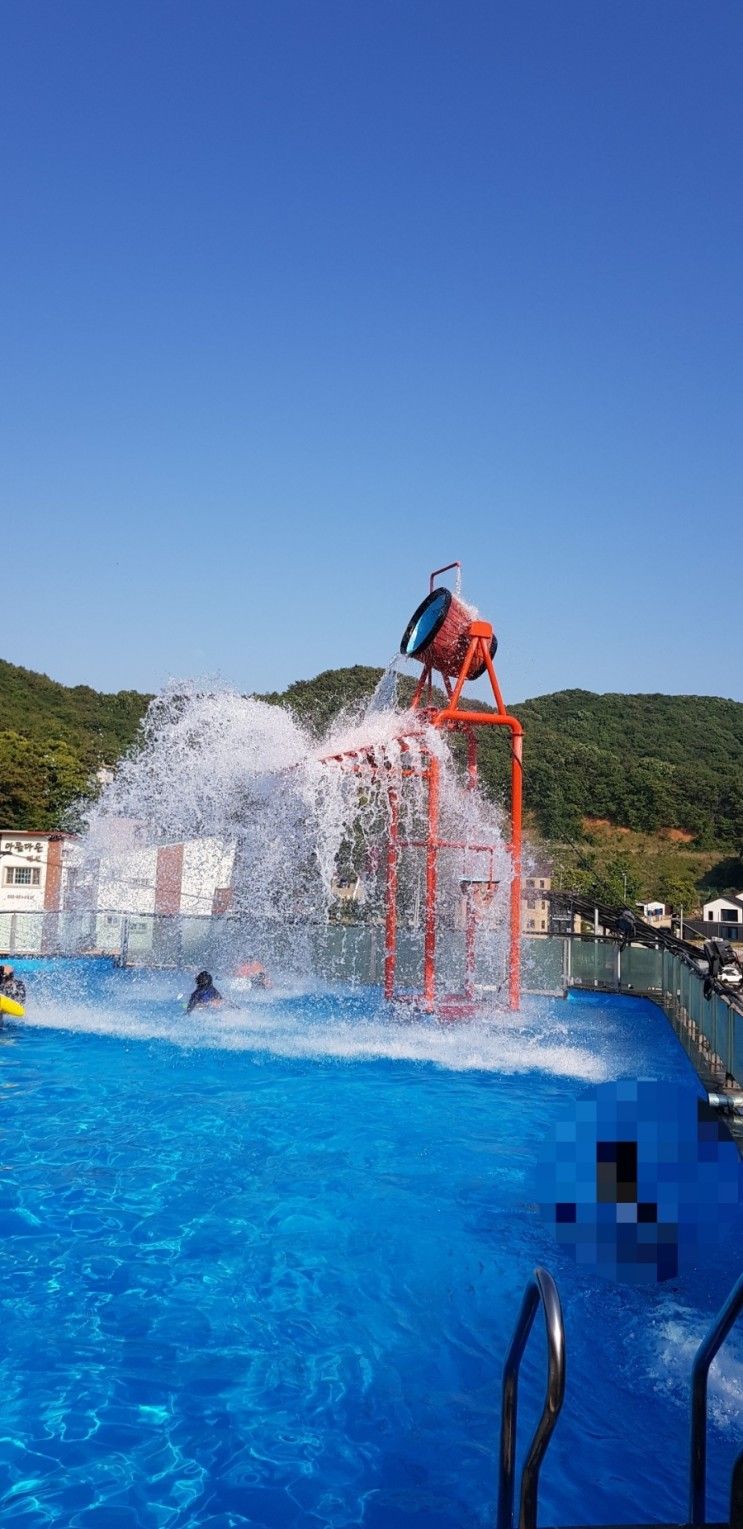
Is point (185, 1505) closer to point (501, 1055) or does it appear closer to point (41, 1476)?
point (41, 1476)

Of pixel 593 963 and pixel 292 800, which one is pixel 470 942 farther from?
pixel 292 800

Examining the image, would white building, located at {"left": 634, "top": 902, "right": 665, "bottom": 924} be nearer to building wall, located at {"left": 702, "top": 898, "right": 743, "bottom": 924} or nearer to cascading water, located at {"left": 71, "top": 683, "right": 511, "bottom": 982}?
building wall, located at {"left": 702, "top": 898, "right": 743, "bottom": 924}

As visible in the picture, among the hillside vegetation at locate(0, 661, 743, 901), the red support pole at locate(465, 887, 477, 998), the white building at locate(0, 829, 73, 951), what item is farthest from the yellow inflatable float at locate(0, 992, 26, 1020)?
the hillside vegetation at locate(0, 661, 743, 901)

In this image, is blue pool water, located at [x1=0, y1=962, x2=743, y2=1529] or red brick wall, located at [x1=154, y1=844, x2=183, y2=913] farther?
red brick wall, located at [x1=154, y1=844, x2=183, y2=913]

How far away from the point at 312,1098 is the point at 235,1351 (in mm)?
6443

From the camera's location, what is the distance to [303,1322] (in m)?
6.39

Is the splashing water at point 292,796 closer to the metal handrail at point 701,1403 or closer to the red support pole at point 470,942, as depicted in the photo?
the red support pole at point 470,942

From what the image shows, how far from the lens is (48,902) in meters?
33.2

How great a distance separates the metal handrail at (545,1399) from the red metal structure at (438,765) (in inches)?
580

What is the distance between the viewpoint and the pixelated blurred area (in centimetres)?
416

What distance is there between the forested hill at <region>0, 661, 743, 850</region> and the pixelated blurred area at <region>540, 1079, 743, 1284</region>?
26494mm

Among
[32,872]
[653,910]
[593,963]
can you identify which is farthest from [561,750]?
[593,963]

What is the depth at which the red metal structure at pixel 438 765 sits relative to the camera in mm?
18219

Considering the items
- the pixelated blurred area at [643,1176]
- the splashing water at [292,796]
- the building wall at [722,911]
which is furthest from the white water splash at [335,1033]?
the building wall at [722,911]
